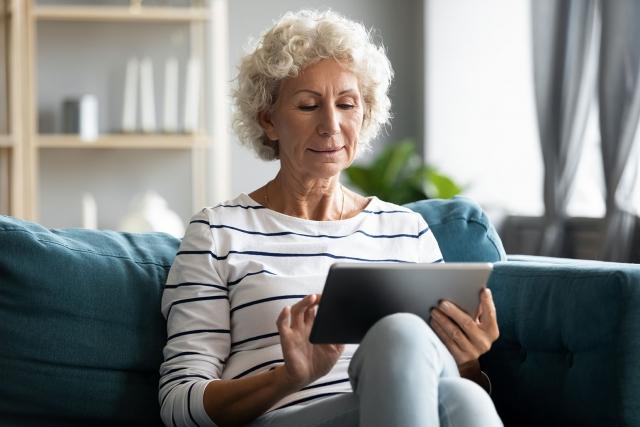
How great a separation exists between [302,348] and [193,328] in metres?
0.27

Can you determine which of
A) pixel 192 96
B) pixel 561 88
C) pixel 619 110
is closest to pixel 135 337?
pixel 619 110

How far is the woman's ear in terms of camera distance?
2154 millimetres

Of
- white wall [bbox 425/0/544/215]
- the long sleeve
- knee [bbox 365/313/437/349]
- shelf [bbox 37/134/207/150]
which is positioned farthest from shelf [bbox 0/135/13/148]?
knee [bbox 365/313/437/349]

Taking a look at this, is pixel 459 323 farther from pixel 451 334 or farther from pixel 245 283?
pixel 245 283

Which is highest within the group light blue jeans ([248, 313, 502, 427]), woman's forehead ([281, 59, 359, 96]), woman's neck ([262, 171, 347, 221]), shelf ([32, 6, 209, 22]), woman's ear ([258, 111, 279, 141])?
shelf ([32, 6, 209, 22])

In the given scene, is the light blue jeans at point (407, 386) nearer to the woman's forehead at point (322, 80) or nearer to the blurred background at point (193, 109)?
the woman's forehead at point (322, 80)

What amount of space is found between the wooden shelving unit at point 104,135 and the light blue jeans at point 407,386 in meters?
3.63

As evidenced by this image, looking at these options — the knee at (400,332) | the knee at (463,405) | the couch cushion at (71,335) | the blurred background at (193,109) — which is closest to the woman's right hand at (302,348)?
the knee at (400,332)

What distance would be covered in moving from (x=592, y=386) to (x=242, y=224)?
Result: 0.71 metres

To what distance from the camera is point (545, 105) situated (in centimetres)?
461

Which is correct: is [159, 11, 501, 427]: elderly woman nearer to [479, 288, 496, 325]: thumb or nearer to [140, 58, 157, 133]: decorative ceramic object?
[479, 288, 496, 325]: thumb

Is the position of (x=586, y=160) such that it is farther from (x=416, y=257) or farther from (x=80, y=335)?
(x=80, y=335)

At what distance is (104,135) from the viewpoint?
17.4 feet

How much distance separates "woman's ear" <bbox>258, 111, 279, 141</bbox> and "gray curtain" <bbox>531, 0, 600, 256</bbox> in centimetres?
255
